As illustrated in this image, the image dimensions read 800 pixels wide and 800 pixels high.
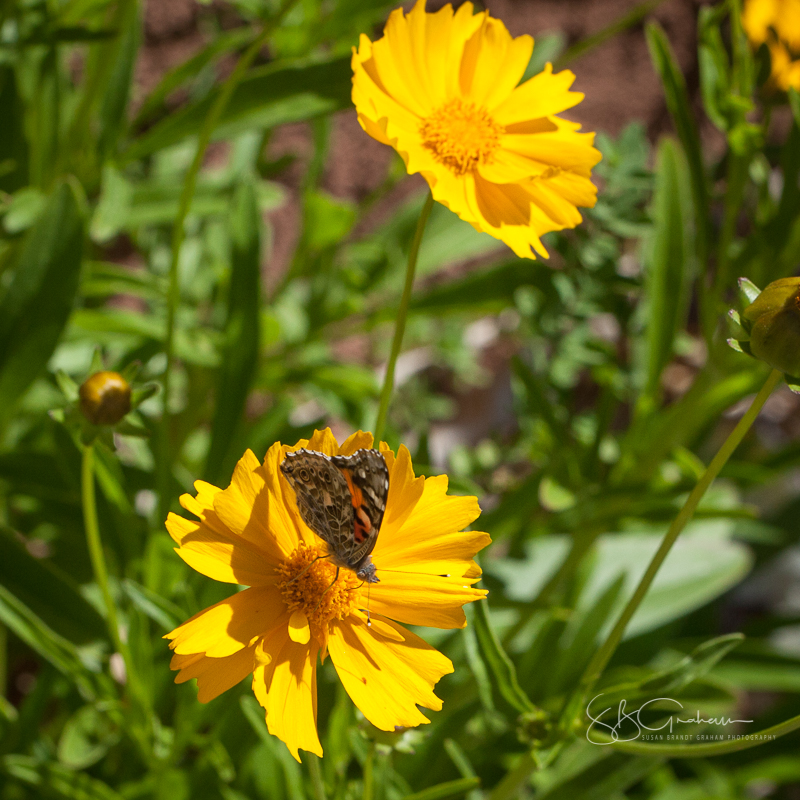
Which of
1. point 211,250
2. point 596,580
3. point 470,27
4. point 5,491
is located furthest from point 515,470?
point 470,27

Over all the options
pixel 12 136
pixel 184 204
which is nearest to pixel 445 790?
pixel 184 204

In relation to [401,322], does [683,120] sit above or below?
above

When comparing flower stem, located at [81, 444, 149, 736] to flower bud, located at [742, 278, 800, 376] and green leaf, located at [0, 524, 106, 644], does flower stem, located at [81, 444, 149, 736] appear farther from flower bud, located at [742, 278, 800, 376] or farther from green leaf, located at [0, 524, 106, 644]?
flower bud, located at [742, 278, 800, 376]

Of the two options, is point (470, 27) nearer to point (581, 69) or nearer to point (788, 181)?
point (788, 181)

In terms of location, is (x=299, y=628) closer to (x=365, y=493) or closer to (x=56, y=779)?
(x=365, y=493)
